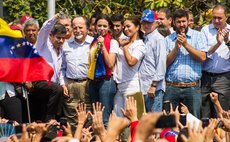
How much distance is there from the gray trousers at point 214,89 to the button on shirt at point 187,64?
12.0 inches

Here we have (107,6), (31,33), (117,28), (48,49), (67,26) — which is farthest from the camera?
(107,6)

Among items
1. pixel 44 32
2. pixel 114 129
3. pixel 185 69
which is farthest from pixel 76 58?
pixel 114 129

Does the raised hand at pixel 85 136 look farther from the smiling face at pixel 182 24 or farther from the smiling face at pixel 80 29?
the smiling face at pixel 80 29

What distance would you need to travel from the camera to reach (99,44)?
13.2 metres

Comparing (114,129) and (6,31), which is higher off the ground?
(6,31)

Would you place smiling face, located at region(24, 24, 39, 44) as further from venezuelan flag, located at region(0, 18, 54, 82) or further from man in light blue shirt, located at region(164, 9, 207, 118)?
man in light blue shirt, located at region(164, 9, 207, 118)

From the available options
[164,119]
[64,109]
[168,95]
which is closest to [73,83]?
[64,109]

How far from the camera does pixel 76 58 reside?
13.6 metres

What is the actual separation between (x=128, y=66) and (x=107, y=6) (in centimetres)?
445

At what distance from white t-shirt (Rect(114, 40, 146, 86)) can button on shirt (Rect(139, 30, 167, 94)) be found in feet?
0.36

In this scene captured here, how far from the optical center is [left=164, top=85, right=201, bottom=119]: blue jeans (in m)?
13.1

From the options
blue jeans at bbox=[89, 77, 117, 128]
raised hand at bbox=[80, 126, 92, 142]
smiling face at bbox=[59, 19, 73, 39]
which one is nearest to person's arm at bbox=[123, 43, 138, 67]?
blue jeans at bbox=[89, 77, 117, 128]

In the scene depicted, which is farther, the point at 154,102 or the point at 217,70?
the point at 217,70

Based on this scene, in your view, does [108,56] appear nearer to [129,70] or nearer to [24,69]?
[129,70]
